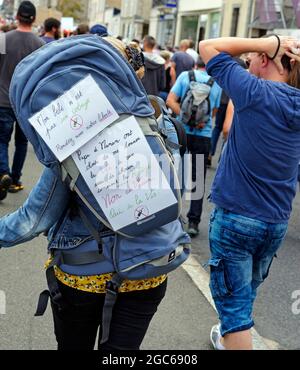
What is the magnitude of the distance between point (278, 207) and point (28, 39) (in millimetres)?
4210

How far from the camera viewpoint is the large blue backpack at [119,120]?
182cm

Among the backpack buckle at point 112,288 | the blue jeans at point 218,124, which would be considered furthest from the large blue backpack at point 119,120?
the blue jeans at point 218,124

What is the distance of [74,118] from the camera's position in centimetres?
185

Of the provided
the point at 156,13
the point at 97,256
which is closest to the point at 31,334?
the point at 97,256

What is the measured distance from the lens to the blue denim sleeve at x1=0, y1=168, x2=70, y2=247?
1.91 meters

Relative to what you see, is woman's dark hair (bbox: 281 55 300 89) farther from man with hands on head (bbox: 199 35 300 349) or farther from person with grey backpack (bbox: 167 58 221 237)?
person with grey backpack (bbox: 167 58 221 237)

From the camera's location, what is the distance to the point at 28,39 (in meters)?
6.12

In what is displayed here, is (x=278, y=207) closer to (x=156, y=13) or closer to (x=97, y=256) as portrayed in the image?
(x=97, y=256)

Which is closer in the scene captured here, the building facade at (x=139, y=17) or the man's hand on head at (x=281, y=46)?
the man's hand on head at (x=281, y=46)

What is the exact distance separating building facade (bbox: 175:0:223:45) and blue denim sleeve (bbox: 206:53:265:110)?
2852 cm

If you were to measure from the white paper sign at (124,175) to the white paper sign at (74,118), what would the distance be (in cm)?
Answer: 3

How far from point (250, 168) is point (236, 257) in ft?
1.45

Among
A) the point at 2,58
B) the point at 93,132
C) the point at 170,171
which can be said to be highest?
the point at 93,132

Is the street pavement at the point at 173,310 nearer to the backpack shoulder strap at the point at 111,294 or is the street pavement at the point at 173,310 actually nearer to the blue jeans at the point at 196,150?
the blue jeans at the point at 196,150
